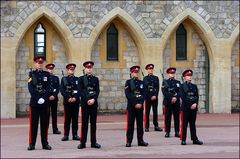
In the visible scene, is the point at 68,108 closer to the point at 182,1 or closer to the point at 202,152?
the point at 202,152

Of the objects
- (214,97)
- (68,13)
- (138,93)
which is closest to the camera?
(138,93)

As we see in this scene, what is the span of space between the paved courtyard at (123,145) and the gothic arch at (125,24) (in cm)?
436

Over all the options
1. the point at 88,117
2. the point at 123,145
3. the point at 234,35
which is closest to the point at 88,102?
the point at 88,117

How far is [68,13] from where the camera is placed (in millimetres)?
22078

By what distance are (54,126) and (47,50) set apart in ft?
20.6

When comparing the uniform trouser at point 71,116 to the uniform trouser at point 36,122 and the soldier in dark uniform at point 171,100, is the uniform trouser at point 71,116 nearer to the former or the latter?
the uniform trouser at point 36,122

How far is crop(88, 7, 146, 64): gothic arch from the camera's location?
22203 millimetres

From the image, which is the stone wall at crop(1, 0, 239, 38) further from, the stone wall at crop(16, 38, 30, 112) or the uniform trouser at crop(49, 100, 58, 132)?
the uniform trouser at crop(49, 100, 58, 132)

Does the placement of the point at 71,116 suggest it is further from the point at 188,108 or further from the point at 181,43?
the point at 181,43

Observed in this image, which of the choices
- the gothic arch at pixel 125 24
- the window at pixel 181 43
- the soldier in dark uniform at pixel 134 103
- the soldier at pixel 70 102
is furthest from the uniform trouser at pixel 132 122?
the window at pixel 181 43

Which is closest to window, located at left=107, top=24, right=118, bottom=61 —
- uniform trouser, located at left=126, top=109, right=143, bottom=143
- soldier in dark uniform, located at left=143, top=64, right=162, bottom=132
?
soldier in dark uniform, located at left=143, top=64, right=162, bottom=132

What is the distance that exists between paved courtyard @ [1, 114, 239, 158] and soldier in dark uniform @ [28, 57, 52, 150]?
331mm

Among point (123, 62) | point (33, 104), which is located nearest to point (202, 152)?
point (33, 104)

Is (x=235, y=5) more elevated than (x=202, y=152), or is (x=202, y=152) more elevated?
(x=235, y=5)
